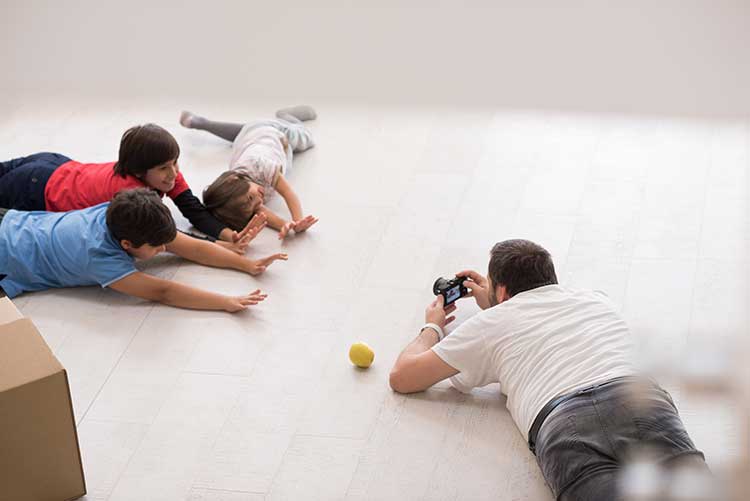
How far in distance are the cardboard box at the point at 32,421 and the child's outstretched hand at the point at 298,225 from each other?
769 mm

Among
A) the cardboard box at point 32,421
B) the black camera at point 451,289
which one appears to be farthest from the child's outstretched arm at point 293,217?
the cardboard box at point 32,421

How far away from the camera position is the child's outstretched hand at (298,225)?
205cm

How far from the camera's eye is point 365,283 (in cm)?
191

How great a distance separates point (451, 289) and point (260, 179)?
2.11 ft

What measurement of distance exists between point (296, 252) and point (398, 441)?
65 cm

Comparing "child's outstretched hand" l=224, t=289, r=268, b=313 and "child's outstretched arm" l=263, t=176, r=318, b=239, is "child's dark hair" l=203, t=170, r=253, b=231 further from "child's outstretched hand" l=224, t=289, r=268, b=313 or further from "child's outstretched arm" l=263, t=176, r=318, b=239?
"child's outstretched hand" l=224, t=289, r=268, b=313

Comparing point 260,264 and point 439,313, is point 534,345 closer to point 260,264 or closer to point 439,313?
point 439,313

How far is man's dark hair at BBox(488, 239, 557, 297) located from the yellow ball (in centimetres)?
27

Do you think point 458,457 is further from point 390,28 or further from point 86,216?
point 390,28

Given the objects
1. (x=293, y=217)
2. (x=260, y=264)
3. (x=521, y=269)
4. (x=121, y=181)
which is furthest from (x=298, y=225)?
(x=521, y=269)

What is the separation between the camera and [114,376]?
1.69 m

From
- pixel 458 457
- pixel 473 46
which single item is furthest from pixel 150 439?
pixel 473 46

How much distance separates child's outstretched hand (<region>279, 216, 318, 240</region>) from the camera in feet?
6.74

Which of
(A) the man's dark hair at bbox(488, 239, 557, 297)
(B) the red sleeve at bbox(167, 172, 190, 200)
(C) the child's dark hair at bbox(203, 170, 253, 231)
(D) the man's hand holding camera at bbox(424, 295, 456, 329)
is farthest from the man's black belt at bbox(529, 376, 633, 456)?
(B) the red sleeve at bbox(167, 172, 190, 200)
